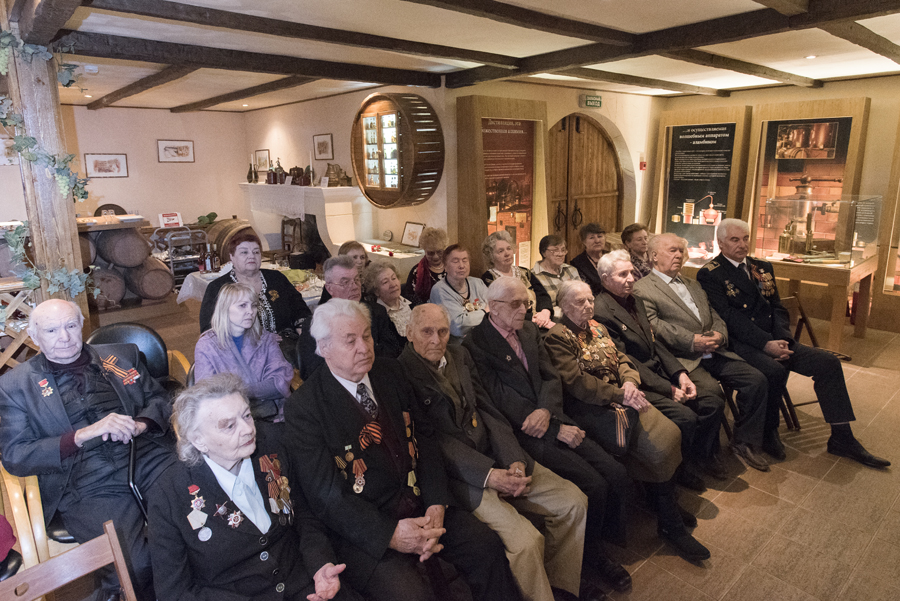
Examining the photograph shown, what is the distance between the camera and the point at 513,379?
281 cm

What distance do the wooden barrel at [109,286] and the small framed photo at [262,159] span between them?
385cm

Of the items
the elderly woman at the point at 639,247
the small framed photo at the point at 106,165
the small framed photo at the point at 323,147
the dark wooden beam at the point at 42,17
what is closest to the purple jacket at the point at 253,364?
the dark wooden beam at the point at 42,17

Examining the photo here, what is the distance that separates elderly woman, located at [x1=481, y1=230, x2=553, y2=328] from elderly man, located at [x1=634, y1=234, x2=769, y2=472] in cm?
73

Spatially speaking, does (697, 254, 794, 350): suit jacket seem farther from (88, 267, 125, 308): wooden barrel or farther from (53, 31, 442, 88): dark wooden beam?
(88, 267, 125, 308): wooden barrel

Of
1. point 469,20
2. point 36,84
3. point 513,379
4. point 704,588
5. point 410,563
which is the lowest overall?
point 704,588

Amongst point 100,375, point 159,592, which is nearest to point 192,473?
point 159,592

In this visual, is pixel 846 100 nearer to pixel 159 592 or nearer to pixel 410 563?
pixel 410 563

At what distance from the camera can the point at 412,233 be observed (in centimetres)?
617

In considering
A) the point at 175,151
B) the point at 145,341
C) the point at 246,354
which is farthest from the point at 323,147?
the point at 246,354

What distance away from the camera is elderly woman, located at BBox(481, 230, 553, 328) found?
4105 millimetres

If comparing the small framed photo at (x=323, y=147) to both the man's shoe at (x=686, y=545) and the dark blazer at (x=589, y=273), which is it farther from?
the man's shoe at (x=686, y=545)

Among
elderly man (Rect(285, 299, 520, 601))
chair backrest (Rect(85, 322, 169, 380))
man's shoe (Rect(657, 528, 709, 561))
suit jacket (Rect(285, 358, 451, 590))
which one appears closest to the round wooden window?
chair backrest (Rect(85, 322, 169, 380))

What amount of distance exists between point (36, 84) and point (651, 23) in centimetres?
375

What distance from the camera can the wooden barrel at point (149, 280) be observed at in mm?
6773
